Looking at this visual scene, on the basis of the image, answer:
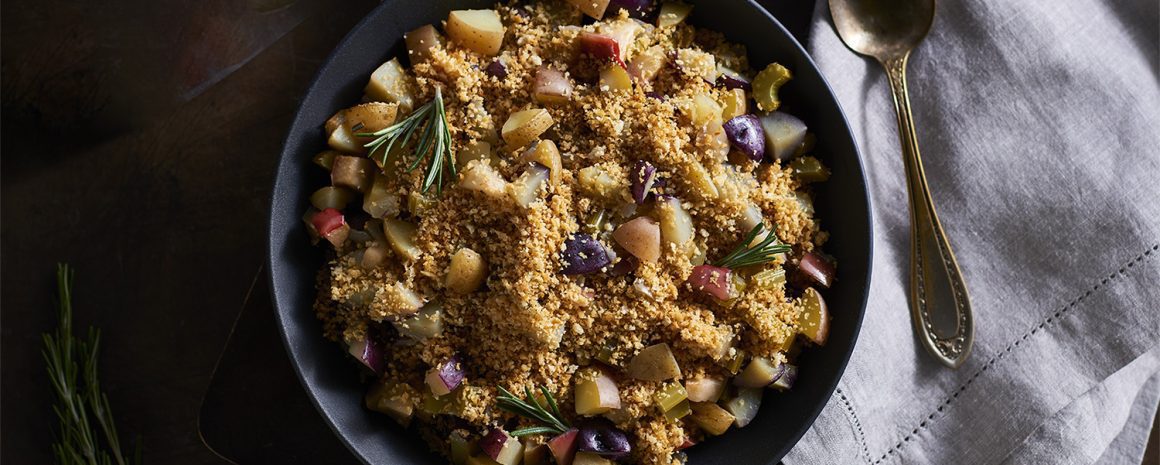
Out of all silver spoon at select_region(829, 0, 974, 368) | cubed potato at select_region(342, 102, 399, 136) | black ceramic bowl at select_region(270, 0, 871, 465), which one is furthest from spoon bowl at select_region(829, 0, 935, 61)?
cubed potato at select_region(342, 102, 399, 136)

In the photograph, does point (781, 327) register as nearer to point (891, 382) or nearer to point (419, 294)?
point (891, 382)

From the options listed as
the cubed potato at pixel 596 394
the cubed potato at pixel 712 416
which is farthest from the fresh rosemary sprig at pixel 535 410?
the cubed potato at pixel 712 416

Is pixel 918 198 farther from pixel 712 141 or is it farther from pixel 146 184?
pixel 146 184

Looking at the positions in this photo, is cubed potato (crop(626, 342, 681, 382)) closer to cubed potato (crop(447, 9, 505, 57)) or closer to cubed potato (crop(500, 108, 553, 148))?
cubed potato (crop(500, 108, 553, 148))

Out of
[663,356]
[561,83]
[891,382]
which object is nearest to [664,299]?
[663,356]

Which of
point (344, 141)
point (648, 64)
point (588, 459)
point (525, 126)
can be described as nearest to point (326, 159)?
point (344, 141)

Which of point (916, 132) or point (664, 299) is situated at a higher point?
point (916, 132)

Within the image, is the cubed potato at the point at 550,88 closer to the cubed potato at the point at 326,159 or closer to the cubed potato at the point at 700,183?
the cubed potato at the point at 700,183
